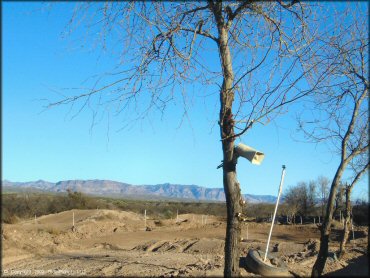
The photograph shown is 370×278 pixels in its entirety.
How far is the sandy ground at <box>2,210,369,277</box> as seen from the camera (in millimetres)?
12434

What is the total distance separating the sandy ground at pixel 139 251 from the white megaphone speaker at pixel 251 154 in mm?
1961

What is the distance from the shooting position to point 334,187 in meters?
10.7

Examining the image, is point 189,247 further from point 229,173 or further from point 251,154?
point 251,154

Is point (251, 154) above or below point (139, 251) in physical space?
above

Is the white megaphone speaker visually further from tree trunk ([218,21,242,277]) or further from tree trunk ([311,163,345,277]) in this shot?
tree trunk ([311,163,345,277])

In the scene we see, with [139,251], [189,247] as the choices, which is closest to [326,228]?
[139,251]

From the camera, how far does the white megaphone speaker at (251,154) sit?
7.62m

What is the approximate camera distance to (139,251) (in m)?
20.3

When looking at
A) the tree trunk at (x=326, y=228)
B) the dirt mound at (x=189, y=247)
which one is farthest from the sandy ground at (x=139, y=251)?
the tree trunk at (x=326, y=228)

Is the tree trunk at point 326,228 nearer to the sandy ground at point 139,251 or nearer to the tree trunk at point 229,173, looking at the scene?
the sandy ground at point 139,251

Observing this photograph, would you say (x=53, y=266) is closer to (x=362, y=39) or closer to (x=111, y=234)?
(x=362, y=39)

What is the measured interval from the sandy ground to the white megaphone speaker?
1.96 meters

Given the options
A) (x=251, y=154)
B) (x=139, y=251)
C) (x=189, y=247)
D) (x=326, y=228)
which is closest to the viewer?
(x=251, y=154)

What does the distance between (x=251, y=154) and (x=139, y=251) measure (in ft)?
44.6
